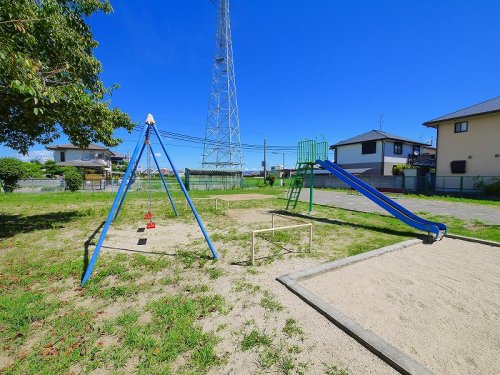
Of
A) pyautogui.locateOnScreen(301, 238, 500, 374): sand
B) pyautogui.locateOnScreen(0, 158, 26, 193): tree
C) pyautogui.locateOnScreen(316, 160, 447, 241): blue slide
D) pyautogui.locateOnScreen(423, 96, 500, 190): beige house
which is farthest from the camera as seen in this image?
pyautogui.locateOnScreen(0, 158, 26, 193): tree

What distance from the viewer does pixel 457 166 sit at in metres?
19.3

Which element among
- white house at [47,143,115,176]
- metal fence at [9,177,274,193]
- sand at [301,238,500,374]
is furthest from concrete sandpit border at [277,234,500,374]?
white house at [47,143,115,176]

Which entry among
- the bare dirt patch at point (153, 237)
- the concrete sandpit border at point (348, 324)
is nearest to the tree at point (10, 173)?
the bare dirt patch at point (153, 237)

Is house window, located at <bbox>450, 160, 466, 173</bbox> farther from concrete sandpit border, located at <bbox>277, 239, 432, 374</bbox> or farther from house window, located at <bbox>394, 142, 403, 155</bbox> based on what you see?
concrete sandpit border, located at <bbox>277, 239, 432, 374</bbox>

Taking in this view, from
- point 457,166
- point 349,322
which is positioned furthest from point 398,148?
point 349,322

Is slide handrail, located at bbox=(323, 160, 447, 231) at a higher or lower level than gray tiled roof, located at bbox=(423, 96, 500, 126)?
lower

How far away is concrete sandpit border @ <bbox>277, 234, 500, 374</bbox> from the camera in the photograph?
2153mm

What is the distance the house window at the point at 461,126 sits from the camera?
19.0 m

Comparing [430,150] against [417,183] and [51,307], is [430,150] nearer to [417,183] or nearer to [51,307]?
[417,183]

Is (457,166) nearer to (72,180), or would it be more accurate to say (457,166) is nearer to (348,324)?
(348,324)

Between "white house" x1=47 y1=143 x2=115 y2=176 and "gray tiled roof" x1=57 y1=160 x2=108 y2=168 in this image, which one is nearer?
"gray tiled roof" x1=57 y1=160 x2=108 y2=168

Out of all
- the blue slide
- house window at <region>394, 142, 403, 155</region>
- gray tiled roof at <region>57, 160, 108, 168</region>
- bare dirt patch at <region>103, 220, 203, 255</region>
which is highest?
house window at <region>394, 142, 403, 155</region>

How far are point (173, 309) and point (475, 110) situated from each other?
25.1 meters

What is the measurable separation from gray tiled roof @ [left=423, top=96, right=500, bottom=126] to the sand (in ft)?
60.0
